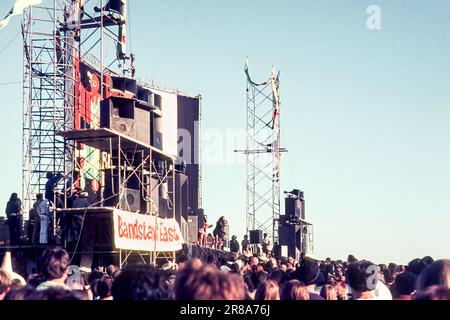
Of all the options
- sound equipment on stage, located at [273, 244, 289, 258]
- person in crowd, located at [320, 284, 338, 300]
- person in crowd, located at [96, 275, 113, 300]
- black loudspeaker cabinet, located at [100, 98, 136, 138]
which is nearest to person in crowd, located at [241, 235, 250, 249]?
sound equipment on stage, located at [273, 244, 289, 258]

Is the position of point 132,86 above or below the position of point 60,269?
above

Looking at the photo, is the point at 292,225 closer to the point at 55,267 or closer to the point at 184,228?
the point at 184,228

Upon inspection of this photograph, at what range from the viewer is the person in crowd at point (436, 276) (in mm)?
4430

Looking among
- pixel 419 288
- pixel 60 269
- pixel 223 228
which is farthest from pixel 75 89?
pixel 419 288

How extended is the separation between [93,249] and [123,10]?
9.88 m

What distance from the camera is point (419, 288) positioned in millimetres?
4445

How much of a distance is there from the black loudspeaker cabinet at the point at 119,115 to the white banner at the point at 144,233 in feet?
7.62

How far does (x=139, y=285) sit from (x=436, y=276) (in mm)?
1892

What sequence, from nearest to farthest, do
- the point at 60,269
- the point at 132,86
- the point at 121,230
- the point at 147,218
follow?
1. the point at 60,269
2. the point at 121,230
3. the point at 147,218
4. the point at 132,86

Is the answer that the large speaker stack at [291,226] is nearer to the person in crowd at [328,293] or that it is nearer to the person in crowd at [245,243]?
the person in crowd at [245,243]

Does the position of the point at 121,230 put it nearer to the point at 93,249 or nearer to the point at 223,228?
the point at 93,249

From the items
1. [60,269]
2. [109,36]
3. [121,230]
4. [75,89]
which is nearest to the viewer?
[60,269]

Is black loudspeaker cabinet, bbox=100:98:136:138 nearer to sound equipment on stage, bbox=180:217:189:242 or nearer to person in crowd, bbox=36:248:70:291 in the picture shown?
sound equipment on stage, bbox=180:217:189:242

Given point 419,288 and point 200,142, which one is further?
point 200,142
